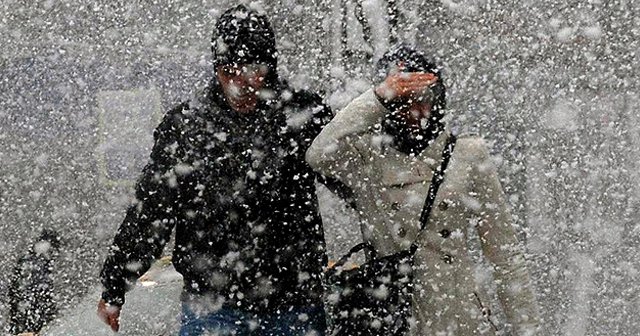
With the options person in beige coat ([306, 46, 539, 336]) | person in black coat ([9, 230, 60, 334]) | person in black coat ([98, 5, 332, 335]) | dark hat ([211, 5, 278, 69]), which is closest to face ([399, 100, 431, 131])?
person in beige coat ([306, 46, 539, 336])

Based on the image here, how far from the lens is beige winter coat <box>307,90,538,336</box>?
2.58 meters

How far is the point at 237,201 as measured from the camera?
244cm

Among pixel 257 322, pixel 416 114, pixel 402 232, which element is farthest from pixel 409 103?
pixel 257 322

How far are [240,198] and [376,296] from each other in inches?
18.0

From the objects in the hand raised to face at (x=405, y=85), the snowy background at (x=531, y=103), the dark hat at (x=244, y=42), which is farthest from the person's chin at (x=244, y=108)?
the snowy background at (x=531, y=103)

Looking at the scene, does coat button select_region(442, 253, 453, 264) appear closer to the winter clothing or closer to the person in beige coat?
the person in beige coat

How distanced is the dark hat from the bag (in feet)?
1.89

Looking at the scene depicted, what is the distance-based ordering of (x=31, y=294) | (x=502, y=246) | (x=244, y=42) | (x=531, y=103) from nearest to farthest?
(x=244, y=42) → (x=502, y=246) → (x=31, y=294) → (x=531, y=103)

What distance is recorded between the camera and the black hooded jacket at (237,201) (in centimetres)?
244

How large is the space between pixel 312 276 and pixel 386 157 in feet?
1.31

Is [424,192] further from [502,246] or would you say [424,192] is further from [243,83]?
[243,83]

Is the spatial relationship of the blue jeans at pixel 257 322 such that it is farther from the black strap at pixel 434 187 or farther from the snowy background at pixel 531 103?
the snowy background at pixel 531 103

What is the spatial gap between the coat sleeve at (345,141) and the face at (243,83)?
0.22m

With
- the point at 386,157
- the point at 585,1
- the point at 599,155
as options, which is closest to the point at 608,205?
the point at 599,155
